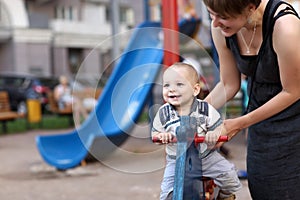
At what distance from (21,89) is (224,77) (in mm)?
15993

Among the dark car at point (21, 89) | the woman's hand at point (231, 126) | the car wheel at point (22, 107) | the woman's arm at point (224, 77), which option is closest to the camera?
the woman's hand at point (231, 126)

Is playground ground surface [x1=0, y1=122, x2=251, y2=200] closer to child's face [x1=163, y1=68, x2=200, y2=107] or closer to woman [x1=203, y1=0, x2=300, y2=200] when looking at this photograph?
woman [x1=203, y1=0, x2=300, y2=200]

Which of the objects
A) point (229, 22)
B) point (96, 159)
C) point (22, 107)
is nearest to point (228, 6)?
point (229, 22)

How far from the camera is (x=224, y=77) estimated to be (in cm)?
231

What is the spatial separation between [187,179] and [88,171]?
4.72 meters

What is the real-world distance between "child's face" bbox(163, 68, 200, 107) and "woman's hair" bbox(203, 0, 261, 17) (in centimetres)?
27

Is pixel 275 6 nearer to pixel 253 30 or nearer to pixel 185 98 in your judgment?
pixel 253 30

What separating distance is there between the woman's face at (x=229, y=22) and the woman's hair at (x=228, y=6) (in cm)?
2

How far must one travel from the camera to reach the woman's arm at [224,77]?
2207mm

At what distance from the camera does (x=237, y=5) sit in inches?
70.1

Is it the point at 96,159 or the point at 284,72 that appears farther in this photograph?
the point at 96,159

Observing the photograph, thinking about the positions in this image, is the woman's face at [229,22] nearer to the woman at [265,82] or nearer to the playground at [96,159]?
the woman at [265,82]

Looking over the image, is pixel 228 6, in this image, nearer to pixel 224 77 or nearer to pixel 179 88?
pixel 179 88

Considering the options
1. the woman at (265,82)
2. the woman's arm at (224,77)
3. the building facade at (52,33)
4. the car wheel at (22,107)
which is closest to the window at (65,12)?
the building facade at (52,33)
